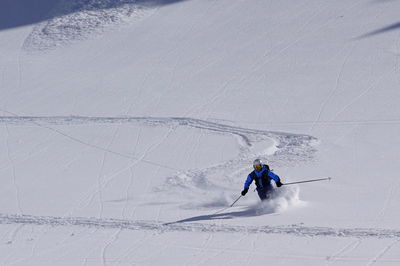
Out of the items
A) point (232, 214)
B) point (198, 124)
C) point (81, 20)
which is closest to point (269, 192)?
point (232, 214)

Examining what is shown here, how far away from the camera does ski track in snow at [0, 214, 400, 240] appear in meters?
11.9

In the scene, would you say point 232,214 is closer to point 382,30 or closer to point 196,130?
point 196,130

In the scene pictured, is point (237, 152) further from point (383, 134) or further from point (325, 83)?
point (325, 83)

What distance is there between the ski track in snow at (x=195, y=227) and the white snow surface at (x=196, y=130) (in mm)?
42

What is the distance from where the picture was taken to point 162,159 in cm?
1758

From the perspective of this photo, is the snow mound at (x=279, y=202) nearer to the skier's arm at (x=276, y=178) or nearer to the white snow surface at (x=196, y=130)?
the white snow surface at (x=196, y=130)

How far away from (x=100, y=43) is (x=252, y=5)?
5.94 meters

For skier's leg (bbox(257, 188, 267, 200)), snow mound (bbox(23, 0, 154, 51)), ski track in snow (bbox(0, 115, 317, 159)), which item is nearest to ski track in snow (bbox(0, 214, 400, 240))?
skier's leg (bbox(257, 188, 267, 200))

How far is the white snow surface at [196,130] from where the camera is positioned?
12414 millimetres

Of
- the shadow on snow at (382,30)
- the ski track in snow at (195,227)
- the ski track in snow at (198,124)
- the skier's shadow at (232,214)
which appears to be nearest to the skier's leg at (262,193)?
the skier's shadow at (232,214)

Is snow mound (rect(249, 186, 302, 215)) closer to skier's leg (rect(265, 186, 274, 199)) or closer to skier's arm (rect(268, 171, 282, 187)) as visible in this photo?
skier's leg (rect(265, 186, 274, 199))

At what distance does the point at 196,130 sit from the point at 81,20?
11.1m

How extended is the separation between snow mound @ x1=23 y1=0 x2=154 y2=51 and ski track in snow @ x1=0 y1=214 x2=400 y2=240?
1411 cm

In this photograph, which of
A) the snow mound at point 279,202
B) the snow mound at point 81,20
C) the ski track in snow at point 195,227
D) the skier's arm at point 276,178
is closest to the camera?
the ski track in snow at point 195,227
